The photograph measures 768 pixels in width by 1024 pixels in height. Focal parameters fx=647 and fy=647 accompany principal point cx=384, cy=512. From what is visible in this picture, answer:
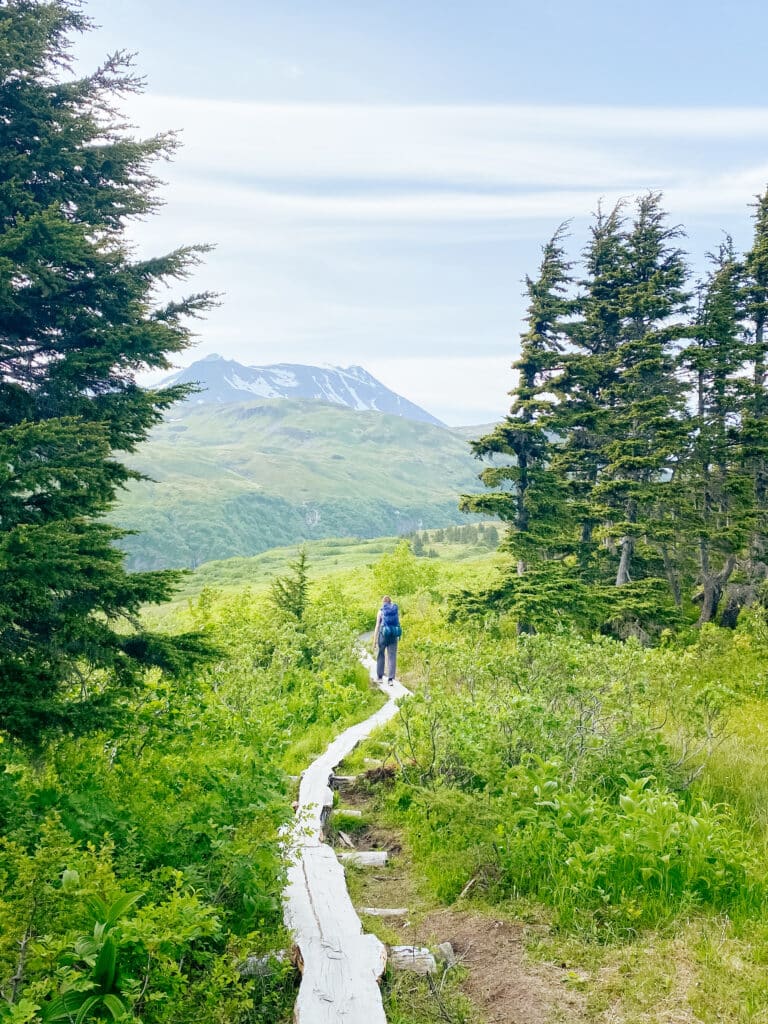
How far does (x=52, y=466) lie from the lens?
7684 mm

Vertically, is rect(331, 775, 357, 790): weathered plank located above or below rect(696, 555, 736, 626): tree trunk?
below

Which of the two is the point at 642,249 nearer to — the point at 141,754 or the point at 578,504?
the point at 578,504

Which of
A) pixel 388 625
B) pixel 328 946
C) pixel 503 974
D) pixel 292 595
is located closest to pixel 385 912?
pixel 328 946

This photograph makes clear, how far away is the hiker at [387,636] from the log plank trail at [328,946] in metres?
8.31

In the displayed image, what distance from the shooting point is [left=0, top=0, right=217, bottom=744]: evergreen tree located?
730 cm

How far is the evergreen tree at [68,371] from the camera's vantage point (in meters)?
7.30

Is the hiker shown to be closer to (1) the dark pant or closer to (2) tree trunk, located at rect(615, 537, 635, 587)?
(1) the dark pant

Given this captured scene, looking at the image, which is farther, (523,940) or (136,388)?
(136,388)

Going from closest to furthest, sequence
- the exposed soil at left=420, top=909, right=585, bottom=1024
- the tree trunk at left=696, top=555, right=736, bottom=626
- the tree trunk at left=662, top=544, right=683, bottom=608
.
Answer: the exposed soil at left=420, top=909, right=585, bottom=1024, the tree trunk at left=696, top=555, right=736, bottom=626, the tree trunk at left=662, top=544, right=683, bottom=608

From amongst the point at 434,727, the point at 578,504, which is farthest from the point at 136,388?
the point at 578,504

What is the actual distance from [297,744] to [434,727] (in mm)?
3939

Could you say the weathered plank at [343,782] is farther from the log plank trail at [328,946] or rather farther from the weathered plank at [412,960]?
the weathered plank at [412,960]

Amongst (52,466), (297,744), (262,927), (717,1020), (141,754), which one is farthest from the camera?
(297,744)

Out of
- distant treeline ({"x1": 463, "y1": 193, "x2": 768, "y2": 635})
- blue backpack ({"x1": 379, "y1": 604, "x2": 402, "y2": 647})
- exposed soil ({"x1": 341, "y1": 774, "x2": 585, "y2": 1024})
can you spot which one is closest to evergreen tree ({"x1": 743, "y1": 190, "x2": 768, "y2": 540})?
distant treeline ({"x1": 463, "y1": 193, "x2": 768, "y2": 635})
